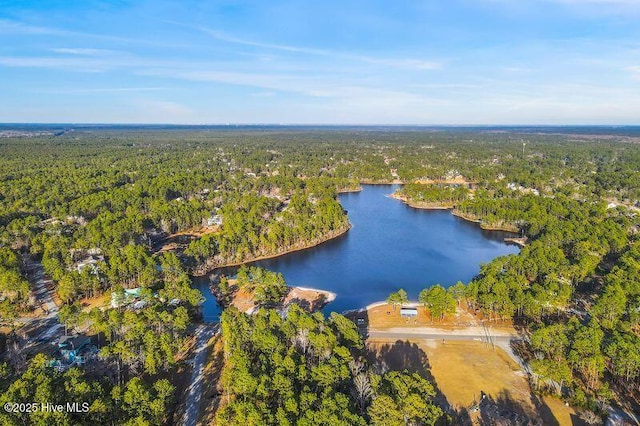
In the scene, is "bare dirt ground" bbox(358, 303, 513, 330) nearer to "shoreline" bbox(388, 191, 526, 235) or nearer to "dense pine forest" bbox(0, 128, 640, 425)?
"dense pine forest" bbox(0, 128, 640, 425)

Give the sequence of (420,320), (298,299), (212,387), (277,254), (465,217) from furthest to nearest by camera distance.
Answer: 1. (465,217)
2. (277,254)
3. (298,299)
4. (420,320)
5. (212,387)

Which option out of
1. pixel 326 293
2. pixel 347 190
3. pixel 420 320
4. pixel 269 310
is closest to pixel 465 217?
pixel 347 190

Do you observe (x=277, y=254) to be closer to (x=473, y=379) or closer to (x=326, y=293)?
(x=326, y=293)

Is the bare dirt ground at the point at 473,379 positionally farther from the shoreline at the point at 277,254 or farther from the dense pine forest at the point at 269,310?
the shoreline at the point at 277,254

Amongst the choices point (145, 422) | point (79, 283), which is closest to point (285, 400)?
point (145, 422)

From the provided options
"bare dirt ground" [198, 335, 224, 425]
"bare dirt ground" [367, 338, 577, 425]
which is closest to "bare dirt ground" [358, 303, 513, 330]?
"bare dirt ground" [367, 338, 577, 425]

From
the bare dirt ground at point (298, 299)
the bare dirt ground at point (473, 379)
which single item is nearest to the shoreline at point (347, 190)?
the bare dirt ground at point (298, 299)
